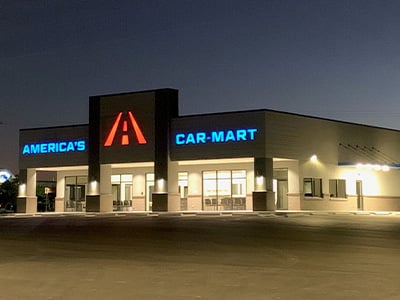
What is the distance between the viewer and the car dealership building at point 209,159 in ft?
157

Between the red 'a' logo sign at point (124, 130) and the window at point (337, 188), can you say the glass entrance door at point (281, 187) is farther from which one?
the red 'a' logo sign at point (124, 130)

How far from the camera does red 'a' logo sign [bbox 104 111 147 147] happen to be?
2029 inches

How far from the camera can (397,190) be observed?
193 feet

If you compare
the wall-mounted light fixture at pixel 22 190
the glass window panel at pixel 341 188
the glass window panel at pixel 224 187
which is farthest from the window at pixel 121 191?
the glass window panel at pixel 341 188

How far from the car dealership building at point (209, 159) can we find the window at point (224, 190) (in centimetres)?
8

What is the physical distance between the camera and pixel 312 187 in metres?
50.7

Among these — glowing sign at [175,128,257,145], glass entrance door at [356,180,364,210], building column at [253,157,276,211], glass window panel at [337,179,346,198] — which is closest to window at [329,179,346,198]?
glass window panel at [337,179,346,198]

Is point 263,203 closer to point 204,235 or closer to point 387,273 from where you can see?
point 204,235

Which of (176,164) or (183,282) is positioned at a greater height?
(176,164)

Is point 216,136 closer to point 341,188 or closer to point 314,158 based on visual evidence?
point 314,158

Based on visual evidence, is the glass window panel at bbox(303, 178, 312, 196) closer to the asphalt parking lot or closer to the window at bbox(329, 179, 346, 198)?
the window at bbox(329, 179, 346, 198)

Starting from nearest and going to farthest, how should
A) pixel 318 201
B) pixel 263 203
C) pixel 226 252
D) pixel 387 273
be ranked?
pixel 387 273 < pixel 226 252 < pixel 263 203 < pixel 318 201

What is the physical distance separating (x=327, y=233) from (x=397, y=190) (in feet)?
126

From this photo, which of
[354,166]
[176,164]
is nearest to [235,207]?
[176,164]
